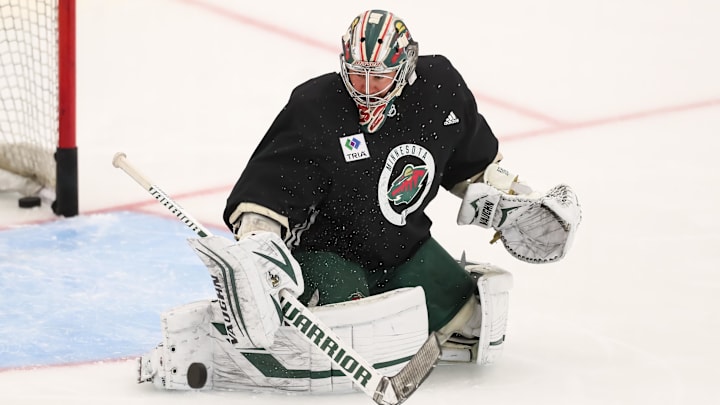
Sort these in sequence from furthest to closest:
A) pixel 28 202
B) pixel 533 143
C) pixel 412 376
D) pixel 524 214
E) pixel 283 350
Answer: pixel 533 143 < pixel 28 202 < pixel 524 214 < pixel 283 350 < pixel 412 376

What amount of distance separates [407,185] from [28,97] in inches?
104

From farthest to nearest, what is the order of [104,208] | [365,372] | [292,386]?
[104,208]
[292,386]
[365,372]

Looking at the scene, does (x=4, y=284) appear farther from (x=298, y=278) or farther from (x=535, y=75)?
(x=535, y=75)

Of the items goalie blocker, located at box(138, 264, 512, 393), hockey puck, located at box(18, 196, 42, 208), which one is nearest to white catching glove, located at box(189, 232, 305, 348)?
goalie blocker, located at box(138, 264, 512, 393)

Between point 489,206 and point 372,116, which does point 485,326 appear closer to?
point 489,206

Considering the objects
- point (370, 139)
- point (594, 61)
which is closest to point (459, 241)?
point (370, 139)

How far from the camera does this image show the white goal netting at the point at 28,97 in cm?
530

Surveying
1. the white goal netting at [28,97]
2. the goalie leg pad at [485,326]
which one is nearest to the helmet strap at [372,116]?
the goalie leg pad at [485,326]

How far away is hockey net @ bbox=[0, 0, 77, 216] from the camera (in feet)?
16.7

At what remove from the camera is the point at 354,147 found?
3.49 metres

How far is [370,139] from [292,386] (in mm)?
600

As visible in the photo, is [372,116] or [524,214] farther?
[524,214]

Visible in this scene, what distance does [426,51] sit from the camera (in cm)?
675

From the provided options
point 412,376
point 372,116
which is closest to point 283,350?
point 412,376
